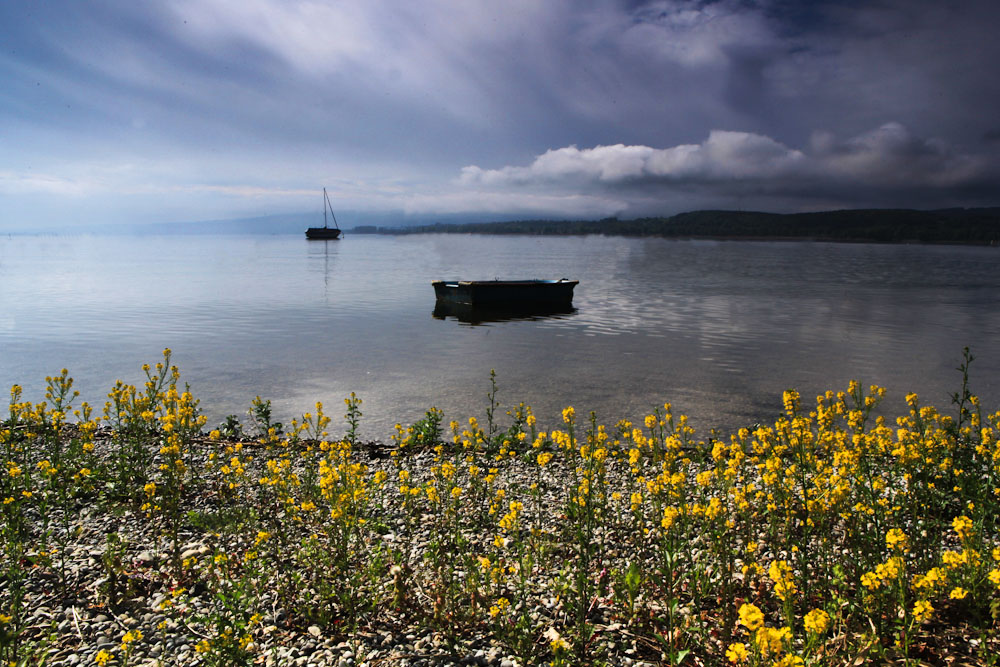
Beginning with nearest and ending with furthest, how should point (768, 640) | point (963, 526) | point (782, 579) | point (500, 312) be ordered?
point (768, 640) → point (782, 579) → point (963, 526) → point (500, 312)

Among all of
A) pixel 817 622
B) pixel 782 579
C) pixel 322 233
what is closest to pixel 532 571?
pixel 782 579

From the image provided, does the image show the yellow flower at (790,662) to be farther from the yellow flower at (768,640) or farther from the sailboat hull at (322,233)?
the sailboat hull at (322,233)

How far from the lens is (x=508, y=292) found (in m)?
32.6

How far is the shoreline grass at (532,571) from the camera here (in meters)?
4.02

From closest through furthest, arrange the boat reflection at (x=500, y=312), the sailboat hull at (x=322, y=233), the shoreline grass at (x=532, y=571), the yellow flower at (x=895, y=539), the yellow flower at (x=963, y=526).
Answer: the yellow flower at (x=895, y=539) < the yellow flower at (x=963, y=526) < the shoreline grass at (x=532, y=571) < the boat reflection at (x=500, y=312) < the sailboat hull at (x=322, y=233)

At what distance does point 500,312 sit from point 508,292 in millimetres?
1480

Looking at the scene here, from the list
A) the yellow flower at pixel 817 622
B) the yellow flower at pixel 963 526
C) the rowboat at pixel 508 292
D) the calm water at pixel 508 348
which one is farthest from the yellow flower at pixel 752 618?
the rowboat at pixel 508 292

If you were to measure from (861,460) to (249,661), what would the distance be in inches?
209

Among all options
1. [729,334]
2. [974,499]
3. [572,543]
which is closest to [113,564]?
[572,543]

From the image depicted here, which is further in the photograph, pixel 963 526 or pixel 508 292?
pixel 508 292

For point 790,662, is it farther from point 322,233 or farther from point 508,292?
point 322,233

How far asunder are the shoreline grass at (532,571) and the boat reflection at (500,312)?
23453 mm

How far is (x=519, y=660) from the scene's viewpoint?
13.5ft

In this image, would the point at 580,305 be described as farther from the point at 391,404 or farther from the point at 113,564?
the point at 113,564
